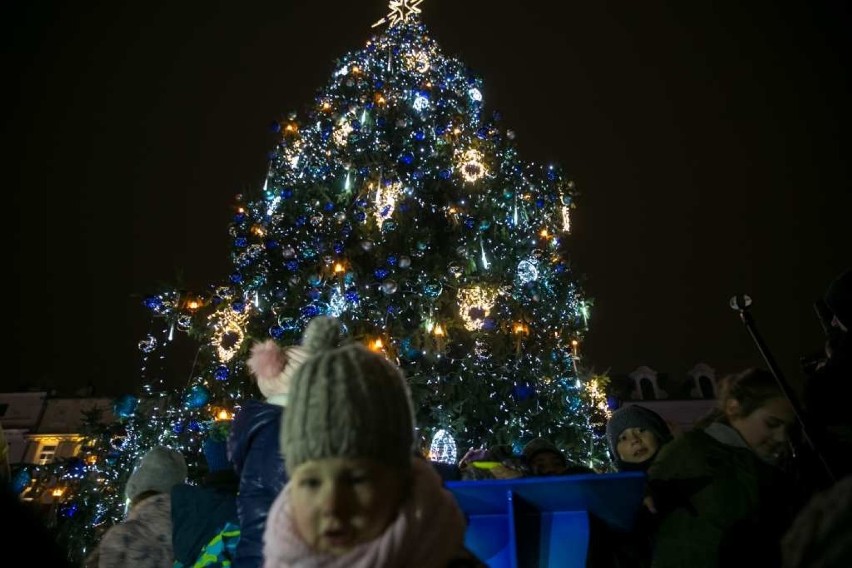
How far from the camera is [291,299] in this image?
809 centimetres

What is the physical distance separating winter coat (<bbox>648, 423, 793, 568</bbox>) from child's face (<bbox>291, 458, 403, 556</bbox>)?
158 cm

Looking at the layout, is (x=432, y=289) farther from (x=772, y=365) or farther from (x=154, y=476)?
(x=772, y=365)

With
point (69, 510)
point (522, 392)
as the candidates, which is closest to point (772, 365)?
point (522, 392)

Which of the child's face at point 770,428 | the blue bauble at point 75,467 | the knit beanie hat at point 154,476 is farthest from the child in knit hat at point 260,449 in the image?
the blue bauble at point 75,467

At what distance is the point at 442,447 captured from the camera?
25.3 feet

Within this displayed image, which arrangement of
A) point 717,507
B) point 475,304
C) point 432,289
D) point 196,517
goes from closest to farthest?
point 717,507 < point 196,517 < point 432,289 < point 475,304

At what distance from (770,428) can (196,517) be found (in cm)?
307

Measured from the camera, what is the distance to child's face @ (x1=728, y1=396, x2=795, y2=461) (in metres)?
2.46

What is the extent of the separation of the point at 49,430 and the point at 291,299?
34.6 meters

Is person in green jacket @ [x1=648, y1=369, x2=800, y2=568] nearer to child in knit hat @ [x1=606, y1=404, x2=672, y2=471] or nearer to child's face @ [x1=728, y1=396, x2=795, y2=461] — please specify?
child's face @ [x1=728, y1=396, x2=795, y2=461]

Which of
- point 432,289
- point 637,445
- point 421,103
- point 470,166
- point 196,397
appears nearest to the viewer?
point 637,445

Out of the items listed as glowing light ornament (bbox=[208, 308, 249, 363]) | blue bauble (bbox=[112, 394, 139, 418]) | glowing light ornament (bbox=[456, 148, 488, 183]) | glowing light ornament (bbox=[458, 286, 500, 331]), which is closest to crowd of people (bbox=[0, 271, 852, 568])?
glowing light ornament (bbox=[458, 286, 500, 331])

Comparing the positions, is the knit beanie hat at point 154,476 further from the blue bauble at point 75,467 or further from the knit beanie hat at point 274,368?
the blue bauble at point 75,467

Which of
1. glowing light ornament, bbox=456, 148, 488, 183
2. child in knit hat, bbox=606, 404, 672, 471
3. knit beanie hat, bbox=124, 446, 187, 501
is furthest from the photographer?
glowing light ornament, bbox=456, 148, 488, 183
